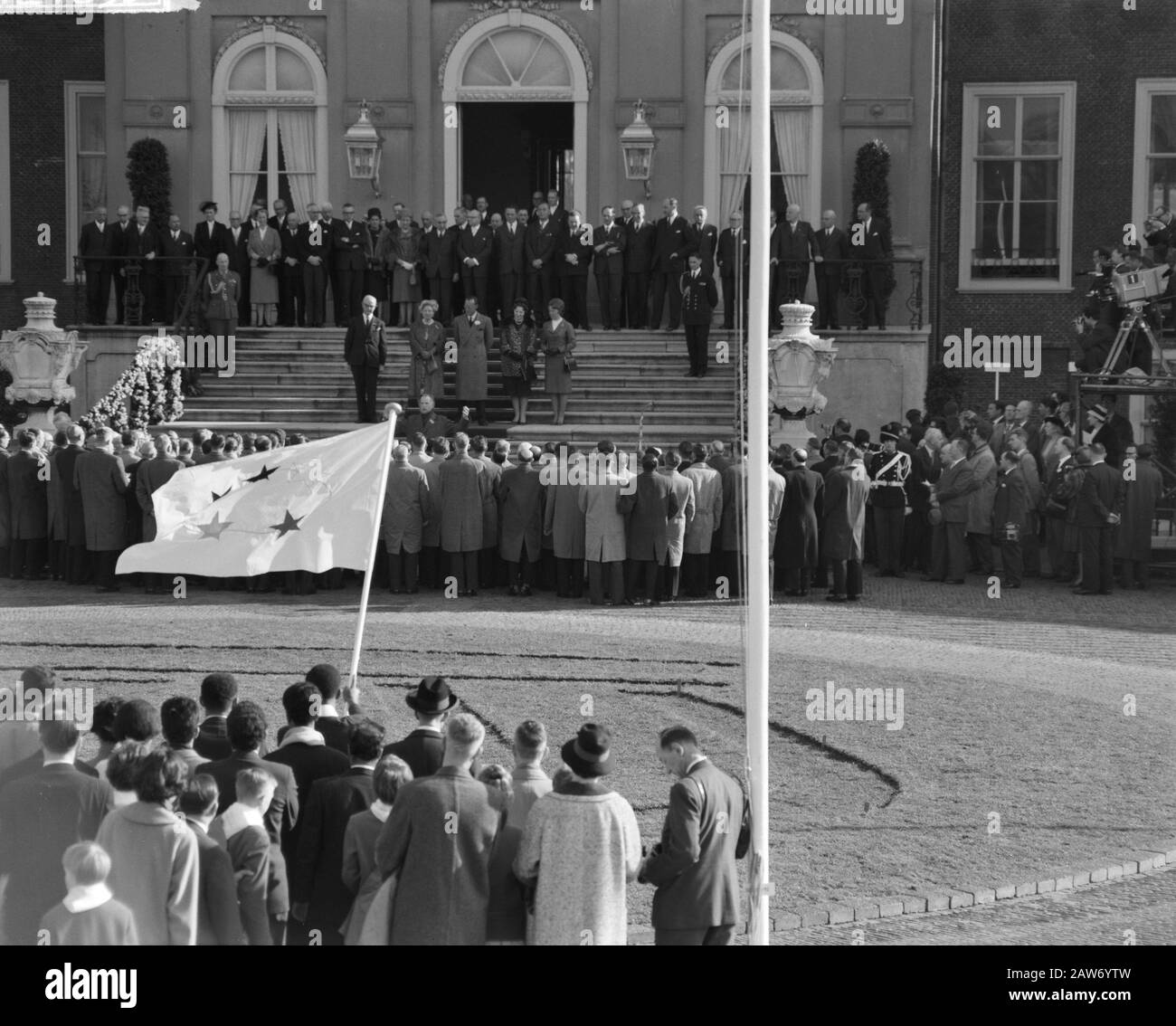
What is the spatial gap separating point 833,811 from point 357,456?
156 inches

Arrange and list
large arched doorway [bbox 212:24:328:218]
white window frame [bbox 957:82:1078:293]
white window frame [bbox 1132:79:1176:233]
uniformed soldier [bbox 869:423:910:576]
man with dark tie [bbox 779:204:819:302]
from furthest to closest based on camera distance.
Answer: white window frame [bbox 957:82:1078:293], white window frame [bbox 1132:79:1176:233], large arched doorway [bbox 212:24:328:218], man with dark tie [bbox 779:204:819:302], uniformed soldier [bbox 869:423:910:576]

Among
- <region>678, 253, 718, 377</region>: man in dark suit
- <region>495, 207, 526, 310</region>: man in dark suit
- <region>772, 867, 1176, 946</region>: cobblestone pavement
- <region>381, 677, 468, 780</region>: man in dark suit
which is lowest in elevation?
<region>772, 867, 1176, 946</region>: cobblestone pavement

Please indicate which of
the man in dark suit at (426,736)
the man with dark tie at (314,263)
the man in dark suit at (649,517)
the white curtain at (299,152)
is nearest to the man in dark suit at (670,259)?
the man with dark tie at (314,263)

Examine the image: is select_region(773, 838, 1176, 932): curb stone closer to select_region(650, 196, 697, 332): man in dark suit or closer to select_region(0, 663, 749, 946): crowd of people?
select_region(0, 663, 749, 946): crowd of people

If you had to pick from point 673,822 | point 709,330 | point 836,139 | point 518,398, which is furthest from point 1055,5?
point 673,822

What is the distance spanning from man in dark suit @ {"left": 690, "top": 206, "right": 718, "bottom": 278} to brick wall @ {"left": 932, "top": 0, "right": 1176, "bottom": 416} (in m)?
7.08

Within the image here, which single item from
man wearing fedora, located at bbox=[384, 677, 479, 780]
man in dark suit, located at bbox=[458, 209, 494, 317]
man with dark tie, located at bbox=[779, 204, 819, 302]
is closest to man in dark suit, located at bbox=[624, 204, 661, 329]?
man with dark tie, located at bbox=[779, 204, 819, 302]

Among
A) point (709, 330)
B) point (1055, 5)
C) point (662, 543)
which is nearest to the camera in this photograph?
point (662, 543)

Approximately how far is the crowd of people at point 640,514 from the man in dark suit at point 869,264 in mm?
5112

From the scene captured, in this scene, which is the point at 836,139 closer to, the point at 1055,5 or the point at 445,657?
the point at 1055,5

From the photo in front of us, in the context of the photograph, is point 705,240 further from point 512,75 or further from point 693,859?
point 693,859

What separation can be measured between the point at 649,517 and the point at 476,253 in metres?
8.08

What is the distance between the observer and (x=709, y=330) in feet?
89.0

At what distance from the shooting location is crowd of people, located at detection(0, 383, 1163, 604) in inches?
808
